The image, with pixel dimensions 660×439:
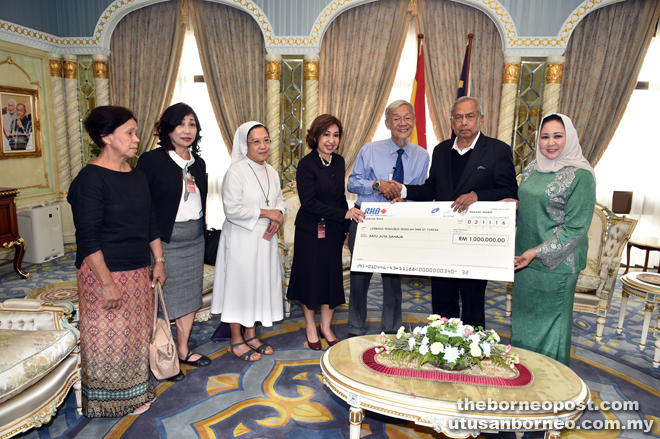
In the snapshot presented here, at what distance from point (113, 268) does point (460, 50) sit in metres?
5.60

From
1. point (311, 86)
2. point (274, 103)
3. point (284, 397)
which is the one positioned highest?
point (311, 86)

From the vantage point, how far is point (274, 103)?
6418mm

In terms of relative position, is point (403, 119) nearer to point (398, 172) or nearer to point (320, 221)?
point (398, 172)

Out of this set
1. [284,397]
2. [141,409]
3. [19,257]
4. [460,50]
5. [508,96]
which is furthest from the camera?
[460,50]

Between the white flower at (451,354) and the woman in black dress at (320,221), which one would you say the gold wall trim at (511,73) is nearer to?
the woman in black dress at (320,221)

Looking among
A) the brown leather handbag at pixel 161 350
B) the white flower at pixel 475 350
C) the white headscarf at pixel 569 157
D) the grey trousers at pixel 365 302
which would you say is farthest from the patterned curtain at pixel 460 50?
the brown leather handbag at pixel 161 350

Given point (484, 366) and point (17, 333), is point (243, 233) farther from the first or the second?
point (484, 366)

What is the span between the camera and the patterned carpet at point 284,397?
7.94 ft

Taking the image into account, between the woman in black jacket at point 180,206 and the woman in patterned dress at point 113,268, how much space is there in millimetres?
250

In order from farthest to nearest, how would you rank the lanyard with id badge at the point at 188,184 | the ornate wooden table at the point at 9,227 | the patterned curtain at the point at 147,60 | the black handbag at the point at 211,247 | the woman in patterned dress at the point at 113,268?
the patterned curtain at the point at 147,60 < the ornate wooden table at the point at 9,227 < the black handbag at the point at 211,247 < the lanyard with id badge at the point at 188,184 < the woman in patterned dress at the point at 113,268

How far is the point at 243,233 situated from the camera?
303 cm

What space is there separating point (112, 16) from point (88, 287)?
5.95 metres

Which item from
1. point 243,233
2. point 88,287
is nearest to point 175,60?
point 243,233

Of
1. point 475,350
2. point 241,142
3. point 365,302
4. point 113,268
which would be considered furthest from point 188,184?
point 475,350
